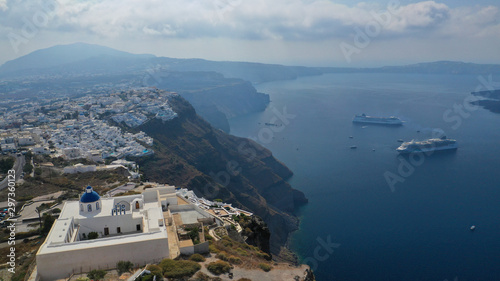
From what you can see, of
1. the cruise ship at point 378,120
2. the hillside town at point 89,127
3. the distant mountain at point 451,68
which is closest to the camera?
the hillside town at point 89,127

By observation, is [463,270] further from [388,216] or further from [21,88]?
[21,88]

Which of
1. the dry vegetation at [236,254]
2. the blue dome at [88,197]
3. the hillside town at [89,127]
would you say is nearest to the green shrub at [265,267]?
the dry vegetation at [236,254]

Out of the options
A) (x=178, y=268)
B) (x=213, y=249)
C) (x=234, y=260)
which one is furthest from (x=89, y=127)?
(x=178, y=268)

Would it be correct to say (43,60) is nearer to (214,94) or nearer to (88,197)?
(214,94)

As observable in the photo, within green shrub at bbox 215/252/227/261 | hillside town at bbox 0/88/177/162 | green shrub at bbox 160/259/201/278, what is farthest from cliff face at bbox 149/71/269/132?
green shrub at bbox 160/259/201/278

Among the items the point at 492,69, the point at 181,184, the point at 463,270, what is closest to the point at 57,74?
the point at 181,184

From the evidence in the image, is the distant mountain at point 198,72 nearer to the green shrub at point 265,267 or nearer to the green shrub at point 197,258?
the green shrub at point 265,267
